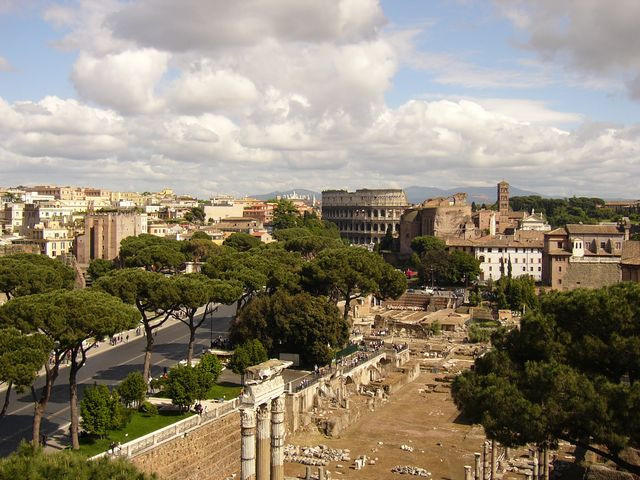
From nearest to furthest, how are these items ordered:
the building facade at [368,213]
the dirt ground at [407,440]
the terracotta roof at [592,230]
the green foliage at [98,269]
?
1. the dirt ground at [407,440]
2. the green foliage at [98,269]
3. the terracotta roof at [592,230]
4. the building facade at [368,213]

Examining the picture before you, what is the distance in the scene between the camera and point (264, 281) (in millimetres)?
43781

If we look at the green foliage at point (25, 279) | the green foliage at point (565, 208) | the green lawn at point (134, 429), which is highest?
the green foliage at point (565, 208)

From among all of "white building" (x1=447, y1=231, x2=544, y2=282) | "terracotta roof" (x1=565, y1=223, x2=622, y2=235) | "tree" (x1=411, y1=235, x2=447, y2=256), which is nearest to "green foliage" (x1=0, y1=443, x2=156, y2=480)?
"white building" (x1=447, y1=231, x2=544, y2=282)

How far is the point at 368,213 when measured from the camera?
436 ft

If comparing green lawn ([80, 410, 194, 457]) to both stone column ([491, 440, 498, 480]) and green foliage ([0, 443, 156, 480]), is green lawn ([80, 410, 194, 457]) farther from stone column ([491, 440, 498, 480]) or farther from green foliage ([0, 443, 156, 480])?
stone column ([491, 440, 498, 480])

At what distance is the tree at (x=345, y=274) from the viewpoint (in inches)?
1778

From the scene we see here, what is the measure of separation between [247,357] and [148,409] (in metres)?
5.77

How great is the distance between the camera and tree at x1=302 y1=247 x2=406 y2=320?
1778 inches

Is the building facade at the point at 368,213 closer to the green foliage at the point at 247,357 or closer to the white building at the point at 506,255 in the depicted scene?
Answer: the white building at the point at 506,255

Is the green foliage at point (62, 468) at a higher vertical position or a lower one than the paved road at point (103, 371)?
higher

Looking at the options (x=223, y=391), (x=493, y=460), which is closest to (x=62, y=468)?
(x=493, y=460)

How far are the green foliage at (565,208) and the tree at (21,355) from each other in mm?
108592

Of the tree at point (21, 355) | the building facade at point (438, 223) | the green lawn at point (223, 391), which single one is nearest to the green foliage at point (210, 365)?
the green lawn at point (223, 391)

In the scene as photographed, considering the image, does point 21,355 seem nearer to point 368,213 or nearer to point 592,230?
point 592,230
